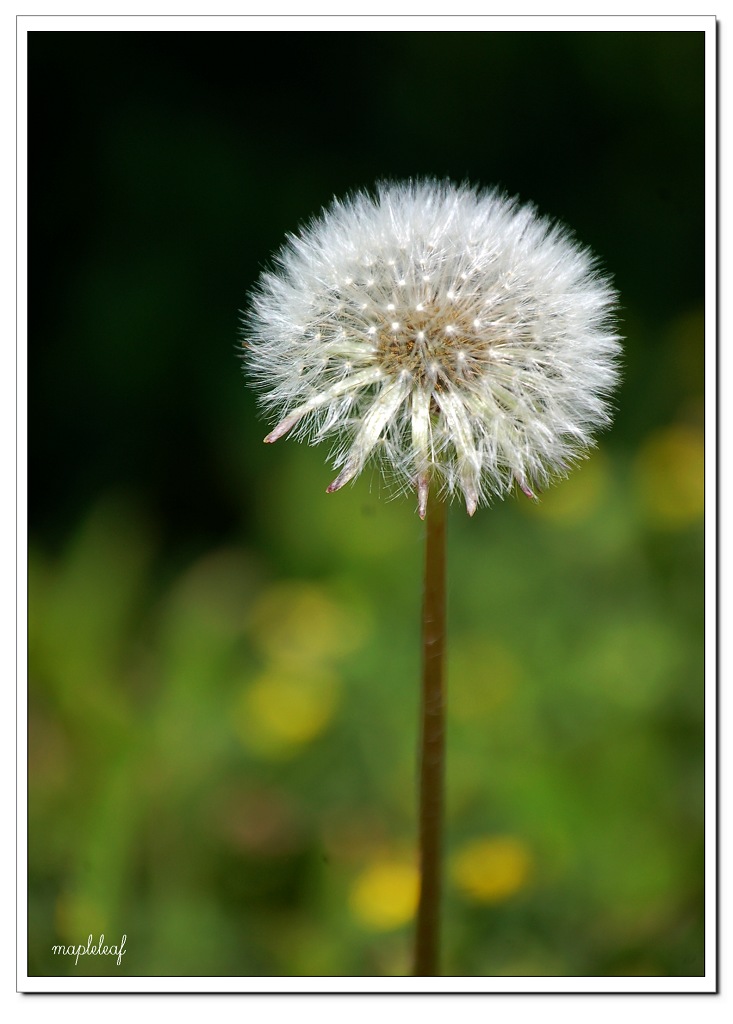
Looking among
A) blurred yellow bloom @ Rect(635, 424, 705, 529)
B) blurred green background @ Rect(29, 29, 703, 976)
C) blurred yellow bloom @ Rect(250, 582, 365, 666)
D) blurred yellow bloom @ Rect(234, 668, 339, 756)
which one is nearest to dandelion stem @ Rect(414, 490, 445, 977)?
blurred green background @ Rect(29, 29, 703, 976)

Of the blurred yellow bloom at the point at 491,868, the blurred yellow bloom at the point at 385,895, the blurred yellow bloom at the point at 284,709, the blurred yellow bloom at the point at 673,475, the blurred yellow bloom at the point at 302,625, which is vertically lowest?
the blurred yellow bloom at the point at 385,895

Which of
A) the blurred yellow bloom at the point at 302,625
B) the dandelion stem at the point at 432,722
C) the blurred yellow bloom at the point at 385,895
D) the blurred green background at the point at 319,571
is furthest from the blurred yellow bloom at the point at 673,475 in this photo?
the dandelion stem at the point at 432,722

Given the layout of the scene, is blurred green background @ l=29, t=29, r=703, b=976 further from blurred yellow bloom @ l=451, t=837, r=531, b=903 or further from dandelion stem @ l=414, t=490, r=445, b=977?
dandelion stem @ l=414, t=490, r=445, b=977

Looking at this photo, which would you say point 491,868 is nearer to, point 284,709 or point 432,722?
point 284,709

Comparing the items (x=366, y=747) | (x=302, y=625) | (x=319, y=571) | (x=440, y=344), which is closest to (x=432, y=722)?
(x=440, y=344)

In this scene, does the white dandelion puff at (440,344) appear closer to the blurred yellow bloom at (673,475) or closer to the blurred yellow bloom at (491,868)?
the blurred yellow bloom at (491,868)
